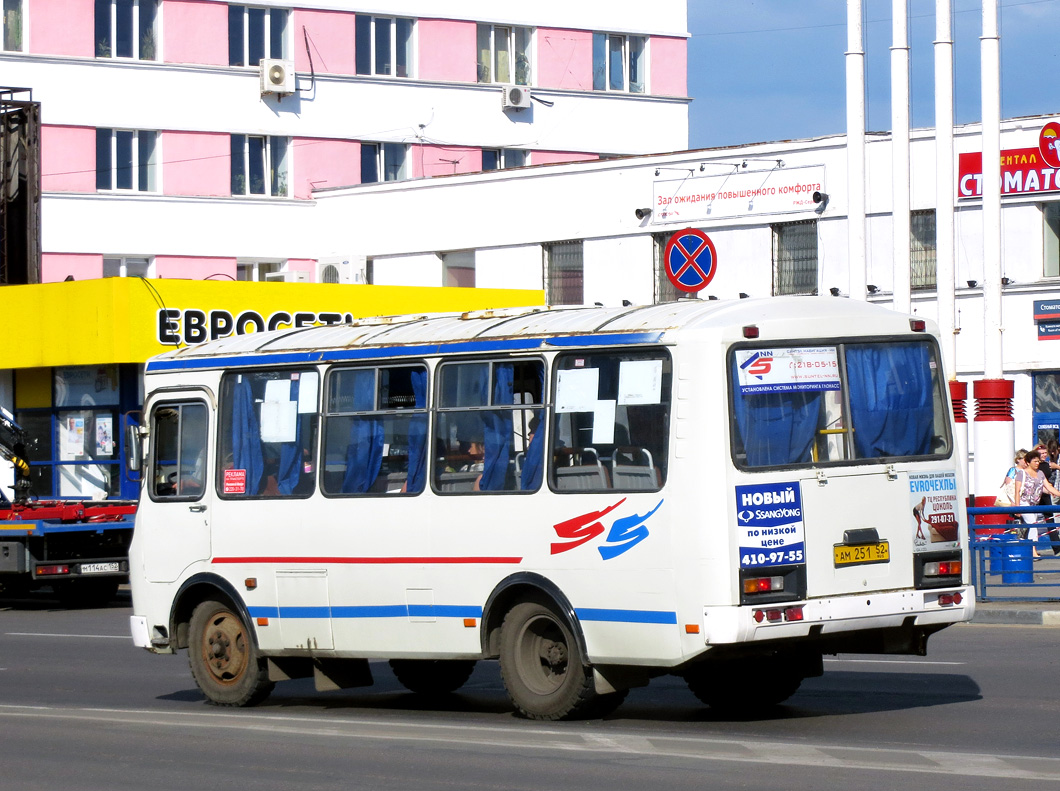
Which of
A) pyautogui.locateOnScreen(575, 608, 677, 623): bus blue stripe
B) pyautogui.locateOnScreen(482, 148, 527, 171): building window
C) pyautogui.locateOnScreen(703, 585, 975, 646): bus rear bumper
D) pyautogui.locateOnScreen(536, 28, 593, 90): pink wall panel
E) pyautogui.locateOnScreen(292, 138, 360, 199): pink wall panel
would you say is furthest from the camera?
pyautogui.locateOnScreen(536, 28, 593, 90): pink wall panel

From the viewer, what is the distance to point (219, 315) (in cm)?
3053

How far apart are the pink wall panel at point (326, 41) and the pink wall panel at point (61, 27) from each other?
5305mm

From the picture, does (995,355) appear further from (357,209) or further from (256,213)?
(256,213)

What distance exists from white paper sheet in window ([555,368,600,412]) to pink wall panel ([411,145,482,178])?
125 ft

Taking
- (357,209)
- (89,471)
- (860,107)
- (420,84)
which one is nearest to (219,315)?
(89,471)

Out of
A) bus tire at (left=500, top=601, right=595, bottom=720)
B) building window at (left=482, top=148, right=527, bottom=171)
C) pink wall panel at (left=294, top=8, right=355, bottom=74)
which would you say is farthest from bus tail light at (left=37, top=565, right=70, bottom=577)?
building window at (left=482, top=148, right=527, bottom=171)

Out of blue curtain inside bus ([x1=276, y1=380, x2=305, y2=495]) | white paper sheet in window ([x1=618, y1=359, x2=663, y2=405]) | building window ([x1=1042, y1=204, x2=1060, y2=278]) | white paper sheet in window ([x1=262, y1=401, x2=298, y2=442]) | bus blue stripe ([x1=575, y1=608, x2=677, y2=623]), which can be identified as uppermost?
building window ([x1=1042, y1=204, x2=1060, y2=278])

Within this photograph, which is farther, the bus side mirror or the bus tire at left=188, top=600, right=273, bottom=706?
the bus side mirror

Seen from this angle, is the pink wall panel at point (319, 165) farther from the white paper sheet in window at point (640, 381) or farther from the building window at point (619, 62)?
the white paper sheet in window at point (640, 381)

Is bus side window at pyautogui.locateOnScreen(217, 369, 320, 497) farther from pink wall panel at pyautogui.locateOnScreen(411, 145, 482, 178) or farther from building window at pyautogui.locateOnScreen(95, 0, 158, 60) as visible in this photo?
pink wall panel at pyautogui.locateOnScreen(411, 145, 482, 178)

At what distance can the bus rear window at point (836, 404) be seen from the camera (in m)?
11.0

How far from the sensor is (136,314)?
29547 millimetres

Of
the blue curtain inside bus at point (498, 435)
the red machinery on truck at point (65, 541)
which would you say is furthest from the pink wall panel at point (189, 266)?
the blue curtain inside bus at point (498, 435)

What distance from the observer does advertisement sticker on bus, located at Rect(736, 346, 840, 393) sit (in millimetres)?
10984
